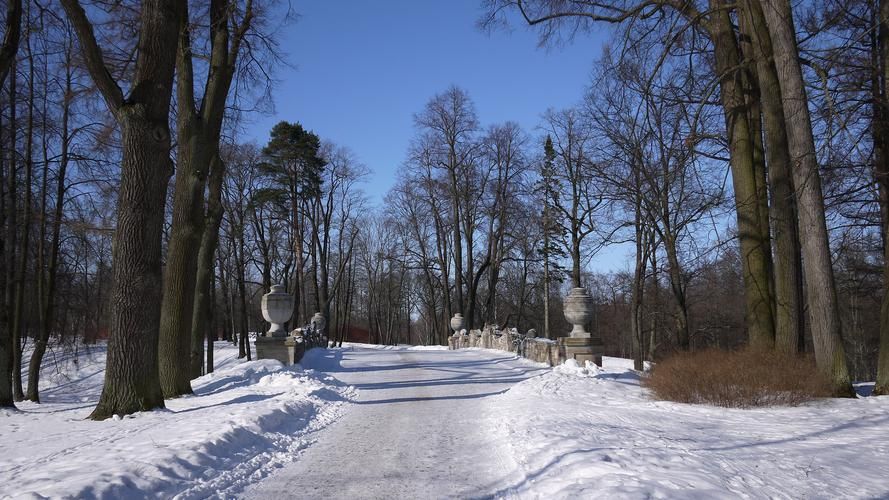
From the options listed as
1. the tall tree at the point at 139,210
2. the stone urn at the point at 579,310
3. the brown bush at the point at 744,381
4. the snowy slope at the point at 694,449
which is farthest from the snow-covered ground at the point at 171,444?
the stone urn at the point at 579,310

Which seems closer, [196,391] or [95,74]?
[95,74]

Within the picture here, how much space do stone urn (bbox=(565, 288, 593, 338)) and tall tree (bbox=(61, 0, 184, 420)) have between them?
31.1 feet

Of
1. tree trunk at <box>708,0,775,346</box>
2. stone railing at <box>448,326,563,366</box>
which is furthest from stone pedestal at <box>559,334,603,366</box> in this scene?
tree trunk at <box>708,0,775,346</box>

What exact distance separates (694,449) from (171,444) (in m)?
5.23

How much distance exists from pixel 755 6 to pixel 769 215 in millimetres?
3875

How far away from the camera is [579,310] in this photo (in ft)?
49.3

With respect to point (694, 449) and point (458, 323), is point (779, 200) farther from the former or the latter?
point (458, 323)

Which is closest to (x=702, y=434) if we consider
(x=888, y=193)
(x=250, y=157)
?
(x=888, y=193)

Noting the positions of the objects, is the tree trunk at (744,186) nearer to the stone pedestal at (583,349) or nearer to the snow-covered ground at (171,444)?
the stone pedestal at (583,349)

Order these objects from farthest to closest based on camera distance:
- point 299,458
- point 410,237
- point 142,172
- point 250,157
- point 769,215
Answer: point 410,237
point 250,157
point 769,215
point 142,172
point 299,458

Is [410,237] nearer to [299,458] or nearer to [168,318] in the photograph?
[168,318]

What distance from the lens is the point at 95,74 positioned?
29.7 ft

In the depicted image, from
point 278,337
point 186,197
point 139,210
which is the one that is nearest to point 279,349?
point 278,337

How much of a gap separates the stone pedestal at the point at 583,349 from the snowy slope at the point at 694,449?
469cm
